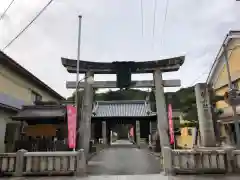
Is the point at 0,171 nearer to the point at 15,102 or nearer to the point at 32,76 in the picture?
the point at 15,102

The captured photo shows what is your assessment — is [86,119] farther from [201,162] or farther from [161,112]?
[201,162]

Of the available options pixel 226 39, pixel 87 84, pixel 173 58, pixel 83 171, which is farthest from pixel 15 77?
pixel 226 39

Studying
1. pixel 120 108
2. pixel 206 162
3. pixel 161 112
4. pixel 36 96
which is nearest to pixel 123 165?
pixel 161 112

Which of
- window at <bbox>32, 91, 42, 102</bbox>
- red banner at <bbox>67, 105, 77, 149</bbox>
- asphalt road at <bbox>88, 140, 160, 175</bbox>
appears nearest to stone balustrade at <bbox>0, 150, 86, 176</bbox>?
red banner at <bbox>67, 105, 77, 149</bbox>

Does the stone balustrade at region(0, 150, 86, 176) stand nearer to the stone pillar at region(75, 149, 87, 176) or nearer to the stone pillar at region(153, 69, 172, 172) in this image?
the stone pillar at region(75, 149, 87, 176)

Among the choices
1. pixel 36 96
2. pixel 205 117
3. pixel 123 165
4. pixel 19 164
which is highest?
pixel 36 96

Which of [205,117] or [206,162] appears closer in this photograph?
[206,162]

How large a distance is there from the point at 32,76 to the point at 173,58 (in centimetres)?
1061

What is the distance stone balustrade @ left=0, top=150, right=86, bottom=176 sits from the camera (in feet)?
31.6

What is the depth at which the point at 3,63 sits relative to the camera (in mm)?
14000

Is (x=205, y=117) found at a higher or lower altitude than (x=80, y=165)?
higher

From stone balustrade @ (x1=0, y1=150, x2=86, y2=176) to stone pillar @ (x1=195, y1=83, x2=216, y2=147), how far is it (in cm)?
727

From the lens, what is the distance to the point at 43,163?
974cm

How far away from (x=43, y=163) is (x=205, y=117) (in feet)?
30.1
